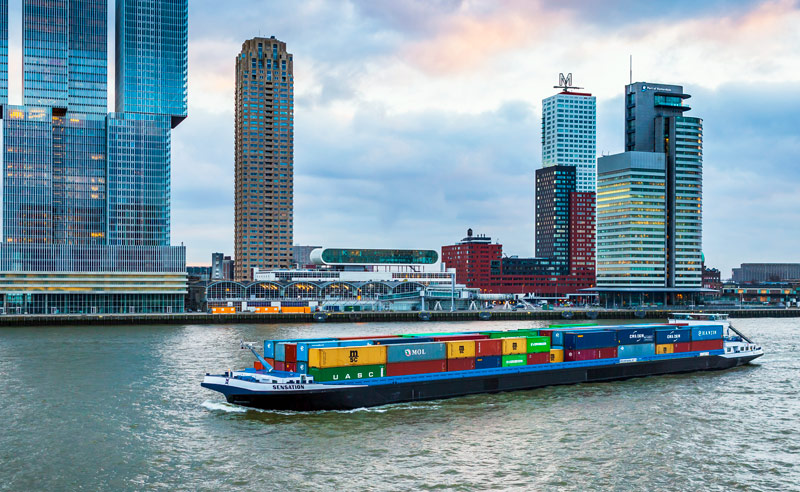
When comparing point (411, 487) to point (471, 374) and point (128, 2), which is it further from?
point (128, 2)

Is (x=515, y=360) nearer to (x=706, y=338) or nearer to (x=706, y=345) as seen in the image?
(x=706, y=345)

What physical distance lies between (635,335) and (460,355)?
19153 mm

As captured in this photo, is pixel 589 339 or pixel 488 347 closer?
pixel 488 347

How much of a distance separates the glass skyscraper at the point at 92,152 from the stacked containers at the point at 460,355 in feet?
447

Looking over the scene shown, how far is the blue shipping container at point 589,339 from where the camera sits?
6031 centimetres

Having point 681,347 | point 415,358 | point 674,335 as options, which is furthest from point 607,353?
point 415,358

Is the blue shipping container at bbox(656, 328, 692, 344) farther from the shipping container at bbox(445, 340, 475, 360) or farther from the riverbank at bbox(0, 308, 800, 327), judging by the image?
the riverbank at bbox(0, 308, 800, 327)

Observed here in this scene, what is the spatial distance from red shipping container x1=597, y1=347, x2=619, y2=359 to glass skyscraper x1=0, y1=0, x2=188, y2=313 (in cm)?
13574

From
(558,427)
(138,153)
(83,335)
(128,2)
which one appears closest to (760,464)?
(558,427)

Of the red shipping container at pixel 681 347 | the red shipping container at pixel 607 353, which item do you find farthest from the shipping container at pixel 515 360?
the red shipping container at pixel 681 347

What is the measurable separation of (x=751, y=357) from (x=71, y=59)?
18400 cm

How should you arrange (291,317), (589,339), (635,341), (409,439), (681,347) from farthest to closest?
(291,317) < (681,347) < (635,341) < (589,339) < (409,439)

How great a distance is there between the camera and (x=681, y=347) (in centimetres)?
6725

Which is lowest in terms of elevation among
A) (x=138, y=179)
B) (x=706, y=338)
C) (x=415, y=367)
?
(x=415, y=367)
